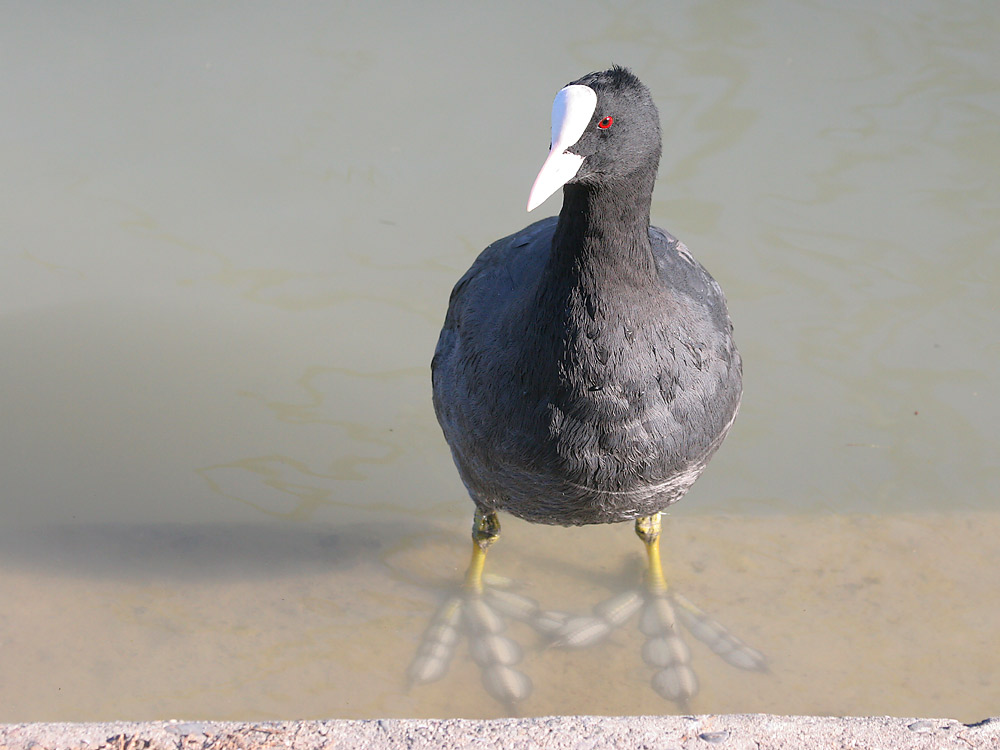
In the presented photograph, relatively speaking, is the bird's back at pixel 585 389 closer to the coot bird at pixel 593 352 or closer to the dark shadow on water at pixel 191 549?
the coot bird at pixel 593 352

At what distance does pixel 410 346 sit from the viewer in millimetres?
4621

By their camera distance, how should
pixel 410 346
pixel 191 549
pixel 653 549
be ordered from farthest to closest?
1. pixel 410 346
2. pixel 191 549
3. pixel 653 549

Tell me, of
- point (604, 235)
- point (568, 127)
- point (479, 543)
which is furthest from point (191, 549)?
point (568, 127)

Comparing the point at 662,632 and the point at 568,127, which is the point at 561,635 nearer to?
the point at 662,632

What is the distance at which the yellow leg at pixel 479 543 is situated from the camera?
3.71 m

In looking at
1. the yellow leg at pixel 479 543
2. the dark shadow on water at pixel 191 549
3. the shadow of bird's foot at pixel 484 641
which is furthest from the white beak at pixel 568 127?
the dark shadow on water at pixel 191 549

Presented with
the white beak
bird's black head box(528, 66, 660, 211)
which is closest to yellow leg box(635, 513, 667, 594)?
bird's black head box(528, 66, 660, 211)

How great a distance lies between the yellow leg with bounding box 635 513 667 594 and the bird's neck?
1408mm

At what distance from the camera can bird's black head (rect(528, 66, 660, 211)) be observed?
229 centimetres

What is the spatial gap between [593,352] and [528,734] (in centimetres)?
98

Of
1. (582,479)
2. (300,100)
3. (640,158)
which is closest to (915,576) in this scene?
(582,479)

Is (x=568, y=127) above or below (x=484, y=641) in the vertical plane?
above

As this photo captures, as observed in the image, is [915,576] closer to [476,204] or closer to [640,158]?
[640,158]

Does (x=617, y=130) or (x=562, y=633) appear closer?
(x=617, y=130)
